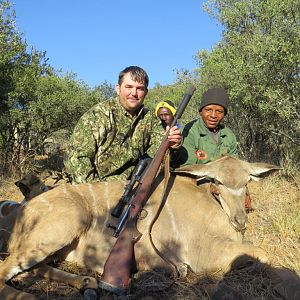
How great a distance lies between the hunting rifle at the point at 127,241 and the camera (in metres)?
2.86

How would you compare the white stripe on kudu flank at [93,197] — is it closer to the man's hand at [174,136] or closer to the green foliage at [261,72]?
the man's hand at [174,136]

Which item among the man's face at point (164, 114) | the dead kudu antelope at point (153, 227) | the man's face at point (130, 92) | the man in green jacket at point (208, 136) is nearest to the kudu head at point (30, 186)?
the dead kudu antelope at point (153, 227)

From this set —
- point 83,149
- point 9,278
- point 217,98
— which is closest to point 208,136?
point 217,98

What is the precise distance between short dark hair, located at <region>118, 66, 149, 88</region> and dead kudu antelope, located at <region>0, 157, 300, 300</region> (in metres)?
1.24

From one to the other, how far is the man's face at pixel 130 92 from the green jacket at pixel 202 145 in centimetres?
74

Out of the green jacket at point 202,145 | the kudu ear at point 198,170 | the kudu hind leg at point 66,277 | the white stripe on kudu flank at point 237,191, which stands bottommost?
the kudu hind leg at point 66,277

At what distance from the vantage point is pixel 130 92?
14.8 feet

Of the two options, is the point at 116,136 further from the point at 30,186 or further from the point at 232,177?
the point at 232,177

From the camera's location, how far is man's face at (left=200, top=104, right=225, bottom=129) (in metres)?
4.76

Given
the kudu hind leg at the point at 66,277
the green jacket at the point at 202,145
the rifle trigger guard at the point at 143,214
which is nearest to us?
the kudu hind leg at the point at 66,277

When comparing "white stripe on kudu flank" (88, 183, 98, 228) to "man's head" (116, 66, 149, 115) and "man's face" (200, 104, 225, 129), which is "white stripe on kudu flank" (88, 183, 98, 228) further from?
"man's face" (200, 104, 225, 129)

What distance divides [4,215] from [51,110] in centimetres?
800

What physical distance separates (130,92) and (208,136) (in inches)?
43.5

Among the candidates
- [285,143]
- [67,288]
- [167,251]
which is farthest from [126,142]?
[285,143]
